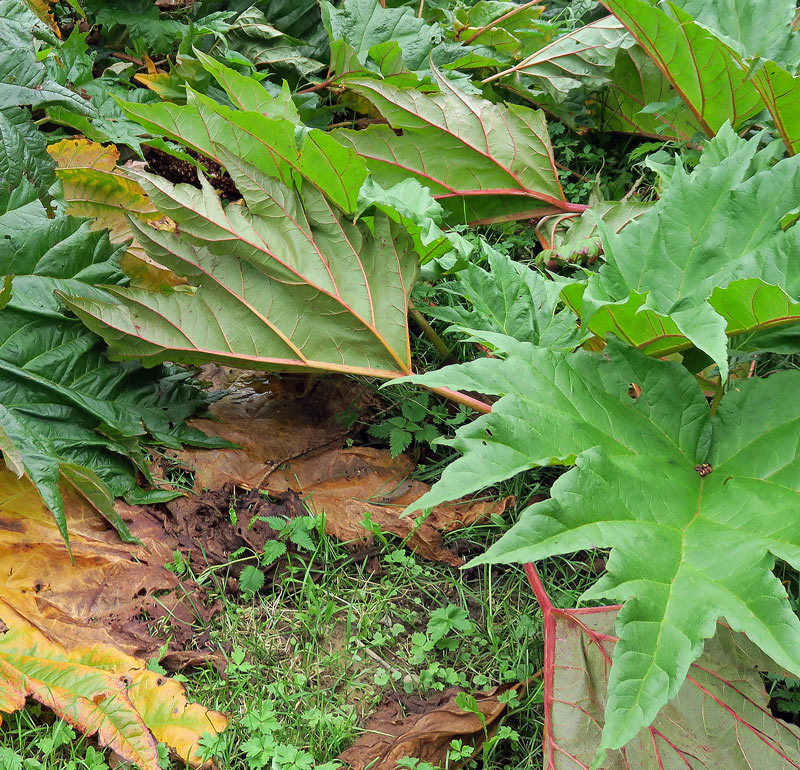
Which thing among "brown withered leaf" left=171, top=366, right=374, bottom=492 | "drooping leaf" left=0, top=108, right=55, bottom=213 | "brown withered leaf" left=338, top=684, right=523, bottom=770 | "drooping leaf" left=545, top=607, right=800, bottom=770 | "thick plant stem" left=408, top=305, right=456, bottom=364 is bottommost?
"brown withered leaf" left=338, top=684, right=523, bottom=770

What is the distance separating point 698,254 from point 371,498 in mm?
785

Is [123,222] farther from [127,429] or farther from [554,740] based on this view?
[554,740]

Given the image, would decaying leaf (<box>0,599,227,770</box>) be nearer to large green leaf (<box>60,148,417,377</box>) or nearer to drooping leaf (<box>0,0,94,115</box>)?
large green leaf (<box>60,148,417,377</box>)

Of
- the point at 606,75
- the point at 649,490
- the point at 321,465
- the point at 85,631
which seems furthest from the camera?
the point at 606,75

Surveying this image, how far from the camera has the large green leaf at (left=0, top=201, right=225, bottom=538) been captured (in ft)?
4.61

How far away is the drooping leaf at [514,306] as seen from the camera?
1.35 m

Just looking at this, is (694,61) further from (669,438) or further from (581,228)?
(669,438)

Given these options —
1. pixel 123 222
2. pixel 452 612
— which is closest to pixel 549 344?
pixel 452 612

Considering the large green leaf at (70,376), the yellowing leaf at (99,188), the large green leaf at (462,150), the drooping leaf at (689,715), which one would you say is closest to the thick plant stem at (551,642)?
the drooping leaf at (689,715)

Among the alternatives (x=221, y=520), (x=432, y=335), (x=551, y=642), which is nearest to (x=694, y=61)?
(x=432, y=335)

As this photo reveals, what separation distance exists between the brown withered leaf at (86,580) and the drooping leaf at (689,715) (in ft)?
2.18

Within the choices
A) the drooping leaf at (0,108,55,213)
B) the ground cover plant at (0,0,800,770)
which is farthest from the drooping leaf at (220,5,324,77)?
the drooping leaf at (0,108,55,213)

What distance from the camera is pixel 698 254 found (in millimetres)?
1235

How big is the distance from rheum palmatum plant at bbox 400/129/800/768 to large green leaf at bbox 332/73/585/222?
729 mm
